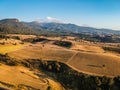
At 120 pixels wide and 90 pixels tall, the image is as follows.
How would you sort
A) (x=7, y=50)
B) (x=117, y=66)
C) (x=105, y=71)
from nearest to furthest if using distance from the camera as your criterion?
1. (x=105, y=71)
2. (x=117, y=66)
3. (x=7, y=50)

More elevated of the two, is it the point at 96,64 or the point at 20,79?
the point at 96,64

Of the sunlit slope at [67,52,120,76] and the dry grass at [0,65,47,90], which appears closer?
the dry grass at [0,65,47,90]

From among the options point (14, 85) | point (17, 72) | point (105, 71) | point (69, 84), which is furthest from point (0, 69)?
point (105, 71)

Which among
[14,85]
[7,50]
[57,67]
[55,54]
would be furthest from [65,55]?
[14,85]

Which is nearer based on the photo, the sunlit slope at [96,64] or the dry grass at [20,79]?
the dry grass at [20,79]

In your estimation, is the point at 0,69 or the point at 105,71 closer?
the point at 0,69

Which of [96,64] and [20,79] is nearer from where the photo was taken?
[20,79]

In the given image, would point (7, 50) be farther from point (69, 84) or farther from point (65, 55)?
point (69, 84)

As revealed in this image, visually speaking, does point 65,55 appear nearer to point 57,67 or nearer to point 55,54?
point 55,54

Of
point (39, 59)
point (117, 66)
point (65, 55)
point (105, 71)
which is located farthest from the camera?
point (65, 55)
